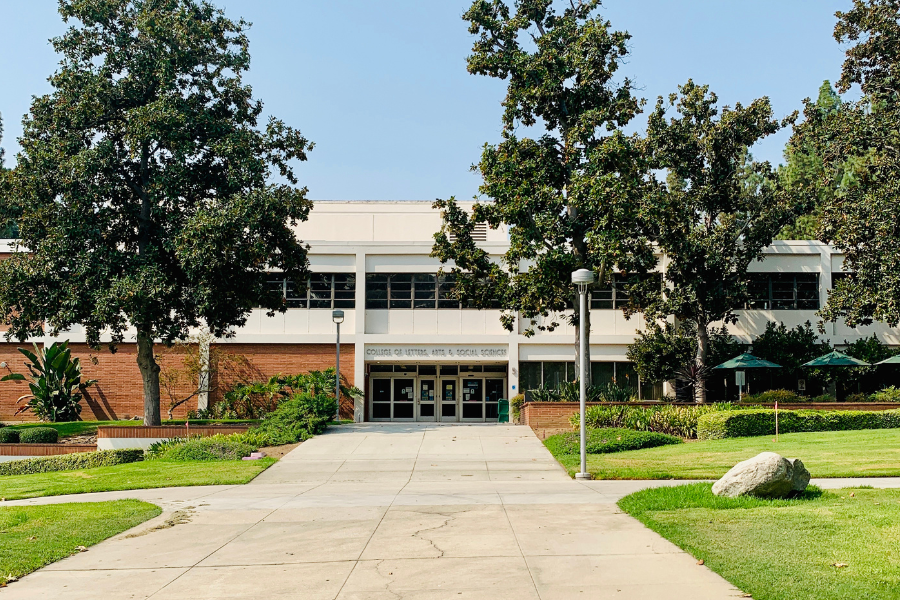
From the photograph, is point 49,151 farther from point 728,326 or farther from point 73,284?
point 728,326

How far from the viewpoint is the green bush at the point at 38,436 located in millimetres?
26828

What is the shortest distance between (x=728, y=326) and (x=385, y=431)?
15.4 m

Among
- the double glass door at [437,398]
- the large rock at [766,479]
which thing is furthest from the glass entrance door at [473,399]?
the large rock at [766,479]

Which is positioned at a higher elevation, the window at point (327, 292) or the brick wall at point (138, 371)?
the window at point (327, 292)

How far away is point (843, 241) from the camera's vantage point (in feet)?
89.5

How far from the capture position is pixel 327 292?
35438mm

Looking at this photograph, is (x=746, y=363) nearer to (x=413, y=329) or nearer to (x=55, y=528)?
(x=413, y=329)

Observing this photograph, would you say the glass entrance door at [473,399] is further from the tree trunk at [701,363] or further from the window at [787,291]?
the window at [787,291]

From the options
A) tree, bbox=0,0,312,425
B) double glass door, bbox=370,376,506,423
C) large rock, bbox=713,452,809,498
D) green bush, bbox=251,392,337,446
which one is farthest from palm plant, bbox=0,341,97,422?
large rock, bbox=713,452,809,498

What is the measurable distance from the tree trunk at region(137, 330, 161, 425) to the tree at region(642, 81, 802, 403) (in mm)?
16437

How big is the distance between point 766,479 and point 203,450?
15.0 meters

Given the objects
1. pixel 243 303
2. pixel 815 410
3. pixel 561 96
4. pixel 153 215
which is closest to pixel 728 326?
pixel 815 410

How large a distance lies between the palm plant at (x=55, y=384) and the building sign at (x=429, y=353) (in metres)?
11.5

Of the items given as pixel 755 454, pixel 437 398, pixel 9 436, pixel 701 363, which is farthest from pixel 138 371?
pixel 755 454
